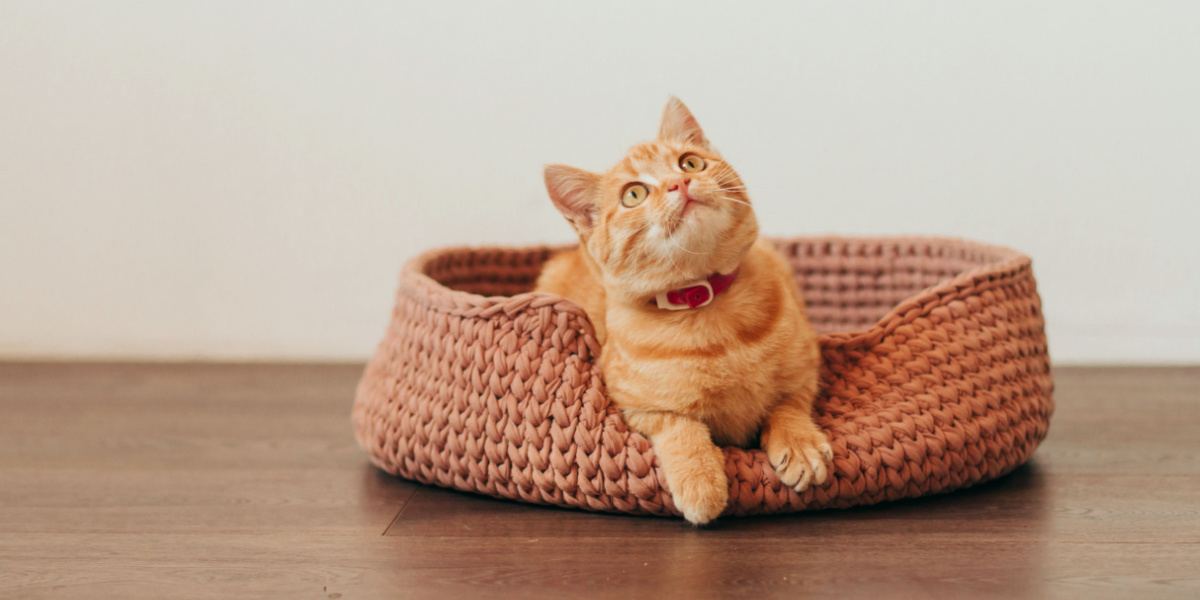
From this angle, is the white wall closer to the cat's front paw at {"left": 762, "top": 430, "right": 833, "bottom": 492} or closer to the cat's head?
the cat's head

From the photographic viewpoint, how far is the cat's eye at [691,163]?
133 cm

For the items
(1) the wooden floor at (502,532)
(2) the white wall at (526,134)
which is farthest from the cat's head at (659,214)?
(2) the white wall at (526,134)

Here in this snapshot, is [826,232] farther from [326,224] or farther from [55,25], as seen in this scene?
[55,25]

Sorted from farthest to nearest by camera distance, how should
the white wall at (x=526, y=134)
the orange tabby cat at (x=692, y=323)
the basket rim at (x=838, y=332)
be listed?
1. the white wall at (x=526, y=134)
2. the basket rim at (x=838, y=332)
3. the orange tabby cat at (x=692, y=323)

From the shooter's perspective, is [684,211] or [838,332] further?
[838,332]

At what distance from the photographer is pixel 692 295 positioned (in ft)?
4.33

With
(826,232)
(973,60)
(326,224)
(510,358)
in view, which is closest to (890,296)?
(826,232)

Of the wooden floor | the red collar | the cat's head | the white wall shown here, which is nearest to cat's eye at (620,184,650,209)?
the cat's head

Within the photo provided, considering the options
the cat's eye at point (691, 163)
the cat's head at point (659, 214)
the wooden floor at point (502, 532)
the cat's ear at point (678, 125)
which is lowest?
the wooden floor at point (502, 532)

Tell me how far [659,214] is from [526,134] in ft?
3.50

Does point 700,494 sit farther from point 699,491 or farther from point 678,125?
point 678,125

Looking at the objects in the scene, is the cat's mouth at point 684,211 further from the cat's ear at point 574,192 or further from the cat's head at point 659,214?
the cat's ear at point 574,192

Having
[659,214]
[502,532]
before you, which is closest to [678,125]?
[659,214]

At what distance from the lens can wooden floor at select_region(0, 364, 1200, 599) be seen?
115cm
